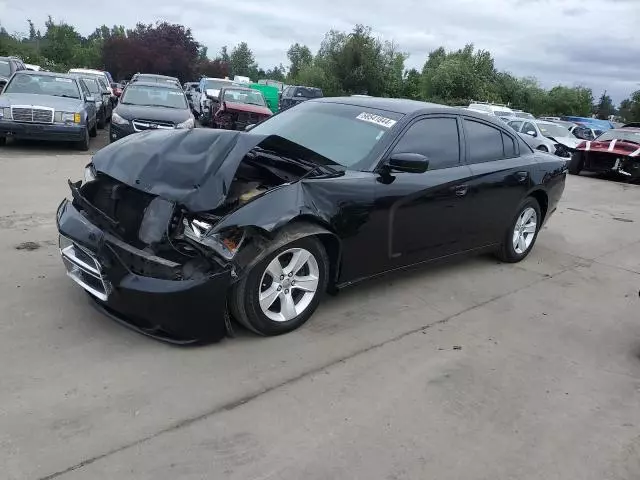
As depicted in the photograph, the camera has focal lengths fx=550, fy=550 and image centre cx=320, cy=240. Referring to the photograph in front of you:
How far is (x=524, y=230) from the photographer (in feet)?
19.7

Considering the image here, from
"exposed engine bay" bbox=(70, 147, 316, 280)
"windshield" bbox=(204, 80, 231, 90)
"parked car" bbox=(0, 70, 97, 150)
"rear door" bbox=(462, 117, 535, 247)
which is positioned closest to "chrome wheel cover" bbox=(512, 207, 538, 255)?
"rear door" bbox=(462, 117, 535, 247)

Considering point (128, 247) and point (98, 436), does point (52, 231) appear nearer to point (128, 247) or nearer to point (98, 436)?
point (128, 247)

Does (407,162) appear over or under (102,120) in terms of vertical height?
over

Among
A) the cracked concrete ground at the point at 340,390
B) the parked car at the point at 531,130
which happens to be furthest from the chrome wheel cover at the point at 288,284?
the parked car at the point at 531,130

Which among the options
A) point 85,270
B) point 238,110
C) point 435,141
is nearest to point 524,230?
point 435,141

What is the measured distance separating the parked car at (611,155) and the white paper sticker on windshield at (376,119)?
489 inches

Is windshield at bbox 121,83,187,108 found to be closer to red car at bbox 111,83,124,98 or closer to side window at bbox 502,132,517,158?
side window at bbox 502,132,517,158

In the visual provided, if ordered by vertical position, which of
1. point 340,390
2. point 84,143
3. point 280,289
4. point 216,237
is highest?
point 216,237

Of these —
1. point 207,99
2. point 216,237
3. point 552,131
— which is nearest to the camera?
point 216,237

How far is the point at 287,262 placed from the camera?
371 centimetres

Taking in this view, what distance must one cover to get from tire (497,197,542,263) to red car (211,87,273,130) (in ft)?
30.6

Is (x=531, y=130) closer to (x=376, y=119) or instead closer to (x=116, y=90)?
(x=376, y=119)

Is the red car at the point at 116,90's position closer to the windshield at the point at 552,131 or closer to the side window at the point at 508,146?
the windshield at the point at 552,131

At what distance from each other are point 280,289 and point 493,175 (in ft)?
8.43
